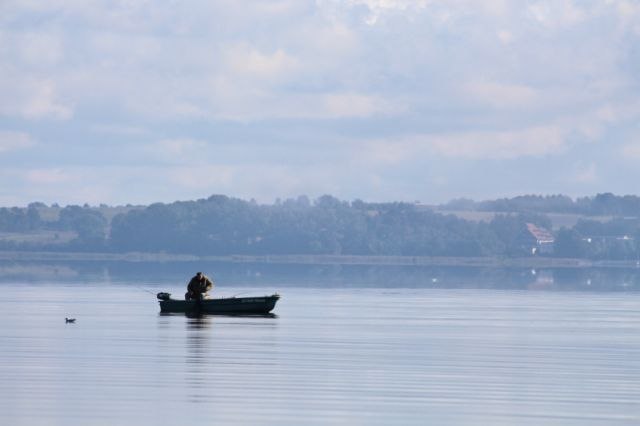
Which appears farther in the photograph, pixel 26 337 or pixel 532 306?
pixel 532 306

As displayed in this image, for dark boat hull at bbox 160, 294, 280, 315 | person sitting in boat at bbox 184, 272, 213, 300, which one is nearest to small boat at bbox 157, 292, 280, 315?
dark boat hull at bbox 160, 294, 280, 315

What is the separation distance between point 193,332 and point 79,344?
858cm

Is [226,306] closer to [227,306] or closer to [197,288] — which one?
[227,306]

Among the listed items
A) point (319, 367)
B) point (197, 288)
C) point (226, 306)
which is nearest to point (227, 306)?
point (226, 306)

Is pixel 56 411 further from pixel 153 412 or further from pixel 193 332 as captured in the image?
pixel 193 332

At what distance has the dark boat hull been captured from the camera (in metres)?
77.6

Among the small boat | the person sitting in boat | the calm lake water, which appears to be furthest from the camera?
the person sitting in boat

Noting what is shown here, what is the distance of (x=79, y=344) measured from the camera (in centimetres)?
5475

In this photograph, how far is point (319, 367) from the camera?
46.6m

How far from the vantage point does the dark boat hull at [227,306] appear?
77.6m

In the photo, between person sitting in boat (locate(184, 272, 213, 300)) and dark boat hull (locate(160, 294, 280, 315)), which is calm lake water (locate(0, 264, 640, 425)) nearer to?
dark boat hull (locate(160, 294, 280, 315))

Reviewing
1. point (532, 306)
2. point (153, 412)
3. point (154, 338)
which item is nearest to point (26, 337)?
point (154, 338)

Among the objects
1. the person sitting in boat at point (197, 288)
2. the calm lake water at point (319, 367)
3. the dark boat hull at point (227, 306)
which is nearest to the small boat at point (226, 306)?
the dark boat hull at point (227, 306)

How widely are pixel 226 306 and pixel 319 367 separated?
31.2 m
